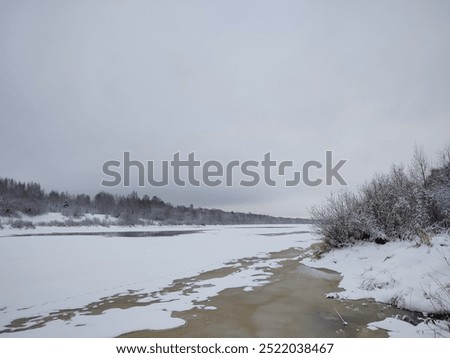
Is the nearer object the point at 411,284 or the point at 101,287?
the point at 411,284

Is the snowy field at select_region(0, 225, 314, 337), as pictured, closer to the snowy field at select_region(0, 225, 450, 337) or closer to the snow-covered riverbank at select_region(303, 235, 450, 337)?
the snowy field at select_region(0, 225, 450, 337)

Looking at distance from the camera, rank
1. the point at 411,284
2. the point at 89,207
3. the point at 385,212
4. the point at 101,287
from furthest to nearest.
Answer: the point at 89,207, the point at 385,212, the point at 101,287, the point at 411,284

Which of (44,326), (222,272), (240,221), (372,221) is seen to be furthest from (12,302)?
(240,221)

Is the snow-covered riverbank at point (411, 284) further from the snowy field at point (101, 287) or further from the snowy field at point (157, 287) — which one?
the snowy field at point (101, 287)

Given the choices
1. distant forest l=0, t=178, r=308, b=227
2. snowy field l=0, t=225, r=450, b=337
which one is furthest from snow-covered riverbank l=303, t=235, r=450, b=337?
distant forest l=0, t=178, r=308, b=227

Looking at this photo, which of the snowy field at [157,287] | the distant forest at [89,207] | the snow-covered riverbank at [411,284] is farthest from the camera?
the distant forest at [89,207]

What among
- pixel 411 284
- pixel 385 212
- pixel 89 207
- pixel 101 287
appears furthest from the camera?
pixel 89 207

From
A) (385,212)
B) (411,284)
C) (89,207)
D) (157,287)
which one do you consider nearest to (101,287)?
(157,287)

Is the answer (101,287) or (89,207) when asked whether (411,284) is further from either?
(89,207)

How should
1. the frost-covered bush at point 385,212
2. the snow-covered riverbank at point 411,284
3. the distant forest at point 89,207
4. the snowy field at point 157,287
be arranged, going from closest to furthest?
1. the snow-covered riverbank at point 411,284
2. the snowy field at point 157,287
3. the frost-covered bush at point 385,212
4. the distant forest at point 89,207

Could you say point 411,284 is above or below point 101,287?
above

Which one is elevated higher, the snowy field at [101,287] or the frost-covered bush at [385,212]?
the frost-covered bush at [385,212]

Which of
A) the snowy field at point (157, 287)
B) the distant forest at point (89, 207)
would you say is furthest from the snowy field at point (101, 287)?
the distant forest at point (89, 207)
